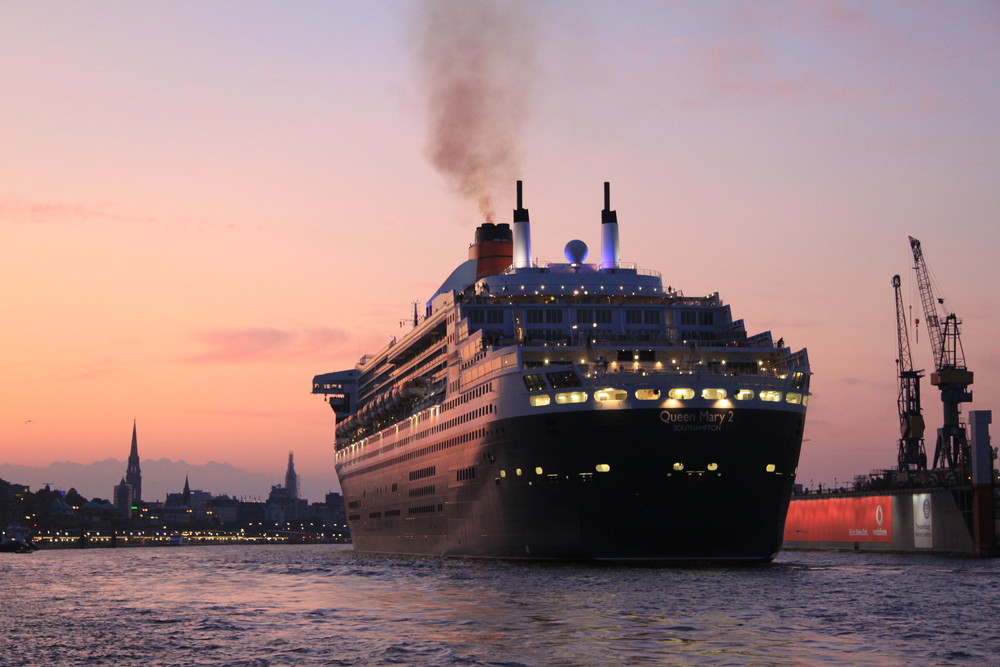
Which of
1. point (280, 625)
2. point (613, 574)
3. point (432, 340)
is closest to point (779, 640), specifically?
point (280, 625)

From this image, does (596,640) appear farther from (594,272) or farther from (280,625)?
(594,272)

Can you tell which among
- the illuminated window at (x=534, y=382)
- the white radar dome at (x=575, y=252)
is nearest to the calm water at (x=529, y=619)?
the illuminated window at (x=534, y=382)

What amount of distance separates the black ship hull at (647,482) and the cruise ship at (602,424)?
78 millimetres

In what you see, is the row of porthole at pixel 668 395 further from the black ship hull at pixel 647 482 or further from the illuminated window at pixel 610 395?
the black ship hull at pixel 647 482

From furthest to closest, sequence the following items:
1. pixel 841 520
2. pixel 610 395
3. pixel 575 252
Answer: pixel 841 520 → pixel 575 252 → pixel 610 395

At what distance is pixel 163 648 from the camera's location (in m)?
43.4

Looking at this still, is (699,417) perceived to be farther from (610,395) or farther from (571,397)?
(571,397)

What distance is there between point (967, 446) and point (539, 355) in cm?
5371

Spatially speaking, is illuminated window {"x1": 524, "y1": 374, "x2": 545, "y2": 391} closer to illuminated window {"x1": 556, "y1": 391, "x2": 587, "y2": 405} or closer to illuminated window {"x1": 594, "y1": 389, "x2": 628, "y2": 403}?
illuminated window {"x1": 556, "y1": 391, "x2": 587, "y2": 405}

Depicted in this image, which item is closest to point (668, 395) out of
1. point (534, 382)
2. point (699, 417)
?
point (699, 417)

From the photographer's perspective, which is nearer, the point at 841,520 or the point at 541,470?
the point at 541,470

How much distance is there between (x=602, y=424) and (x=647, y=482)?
13.0ft

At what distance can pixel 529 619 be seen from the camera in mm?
47625

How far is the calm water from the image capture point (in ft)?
131
